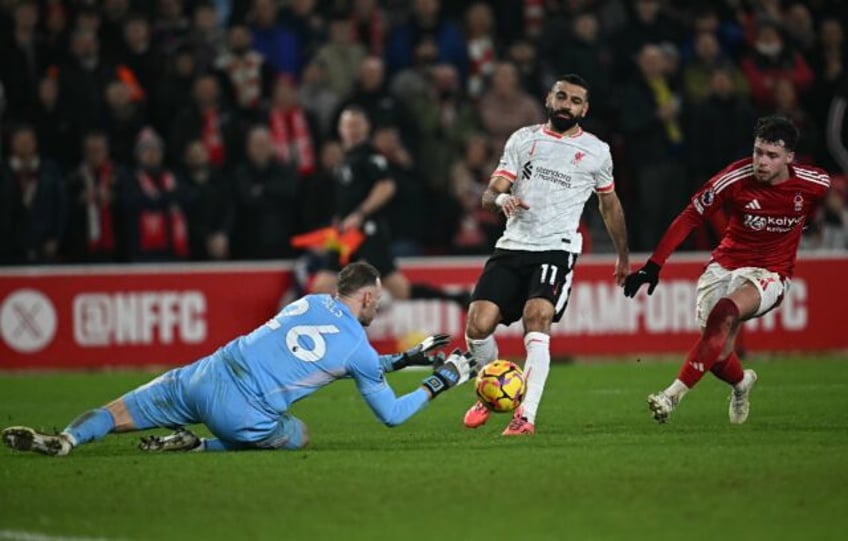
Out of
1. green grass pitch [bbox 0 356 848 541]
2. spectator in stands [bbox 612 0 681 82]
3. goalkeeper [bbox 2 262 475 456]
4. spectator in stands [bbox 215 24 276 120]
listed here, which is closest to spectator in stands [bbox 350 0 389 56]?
spectator in stands [bbox 215 24 276 120]

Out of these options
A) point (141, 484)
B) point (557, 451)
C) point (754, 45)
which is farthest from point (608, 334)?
point (141, 484)

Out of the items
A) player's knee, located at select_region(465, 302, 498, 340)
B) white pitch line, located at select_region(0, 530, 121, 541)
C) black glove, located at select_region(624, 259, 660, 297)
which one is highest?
black glove, located at select_region(624, 259, 660, 297)

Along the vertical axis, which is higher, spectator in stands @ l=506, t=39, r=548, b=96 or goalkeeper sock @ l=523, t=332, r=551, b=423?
spectator in stands @ l=506, t=39, r=548, b=96

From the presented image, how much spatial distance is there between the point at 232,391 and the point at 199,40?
10.7 meters

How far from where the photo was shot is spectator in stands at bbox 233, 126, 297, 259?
712 inches

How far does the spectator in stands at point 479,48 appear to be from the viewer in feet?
63.8

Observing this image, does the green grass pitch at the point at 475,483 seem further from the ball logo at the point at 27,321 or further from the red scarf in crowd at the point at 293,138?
the red scarf in crowd at the point at 293,138

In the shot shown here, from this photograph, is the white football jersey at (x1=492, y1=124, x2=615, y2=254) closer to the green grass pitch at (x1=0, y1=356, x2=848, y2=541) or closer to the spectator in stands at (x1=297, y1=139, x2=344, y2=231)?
the green grass pitch at (x1=0, y1=356, x2=848, y2=541)

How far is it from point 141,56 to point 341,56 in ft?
7.82

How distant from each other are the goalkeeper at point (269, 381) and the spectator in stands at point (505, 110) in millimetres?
9464

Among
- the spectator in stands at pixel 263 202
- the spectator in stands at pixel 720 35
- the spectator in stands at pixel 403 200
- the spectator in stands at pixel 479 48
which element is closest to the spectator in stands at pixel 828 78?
the spectator in stands at pixel 720 35

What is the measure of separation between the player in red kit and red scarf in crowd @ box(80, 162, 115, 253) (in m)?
8.60

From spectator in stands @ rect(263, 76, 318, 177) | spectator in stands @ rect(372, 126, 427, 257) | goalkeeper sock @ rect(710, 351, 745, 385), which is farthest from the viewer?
spectator in stands @ rect(263, 76, 318, 177)

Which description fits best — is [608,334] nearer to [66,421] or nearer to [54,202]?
[54,202]
